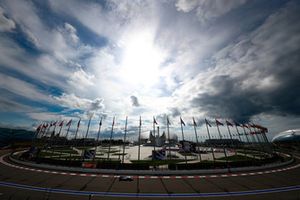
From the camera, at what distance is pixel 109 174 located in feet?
93.6

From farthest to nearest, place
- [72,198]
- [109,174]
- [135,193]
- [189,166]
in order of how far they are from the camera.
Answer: [189,166] < [109,174] < [135,193] < [72,198]

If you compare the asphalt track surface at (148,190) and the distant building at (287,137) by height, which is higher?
the distant building at (287,137)

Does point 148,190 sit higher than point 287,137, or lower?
lower

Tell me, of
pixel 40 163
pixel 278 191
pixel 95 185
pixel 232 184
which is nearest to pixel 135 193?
pixel 95 185

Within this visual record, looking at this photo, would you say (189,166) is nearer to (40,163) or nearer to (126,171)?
(126,171)

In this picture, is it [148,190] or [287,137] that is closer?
[148,190]

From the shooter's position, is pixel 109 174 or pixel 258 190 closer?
pixel 258 190

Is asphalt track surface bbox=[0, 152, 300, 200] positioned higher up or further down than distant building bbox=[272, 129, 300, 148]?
further down

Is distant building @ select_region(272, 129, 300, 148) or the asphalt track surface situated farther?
distant building @ select_region(272, 129, 300, 148)

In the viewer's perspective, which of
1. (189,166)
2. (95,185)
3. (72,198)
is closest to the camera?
(72,198)

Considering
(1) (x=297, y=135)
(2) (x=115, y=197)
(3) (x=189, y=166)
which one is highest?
(1) (x=297, y=135)

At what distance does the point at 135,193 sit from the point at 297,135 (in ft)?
712

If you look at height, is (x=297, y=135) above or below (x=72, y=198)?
above

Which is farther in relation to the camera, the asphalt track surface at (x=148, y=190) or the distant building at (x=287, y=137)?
the distant building at (x=287, y=137)
